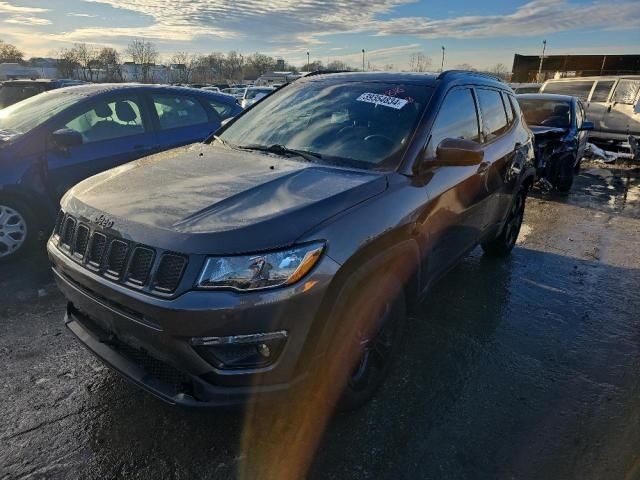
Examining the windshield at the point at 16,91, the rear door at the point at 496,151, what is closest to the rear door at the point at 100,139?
the rear door at the point at 496,151

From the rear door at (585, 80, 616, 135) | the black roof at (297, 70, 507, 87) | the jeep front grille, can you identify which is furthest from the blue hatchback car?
the rear door at (585, 80, 616, 135)

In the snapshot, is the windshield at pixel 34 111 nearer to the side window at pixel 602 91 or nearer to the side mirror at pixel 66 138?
the side mirror at pixel 66 138

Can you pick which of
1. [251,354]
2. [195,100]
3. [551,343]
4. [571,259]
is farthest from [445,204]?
[195,100]

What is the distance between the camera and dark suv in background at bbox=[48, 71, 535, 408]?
6.50 feet

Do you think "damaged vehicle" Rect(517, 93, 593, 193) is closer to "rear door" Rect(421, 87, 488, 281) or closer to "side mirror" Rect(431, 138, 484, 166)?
"rear door" Rect(421, 87, 488, 281)

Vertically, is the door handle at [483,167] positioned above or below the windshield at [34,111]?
below

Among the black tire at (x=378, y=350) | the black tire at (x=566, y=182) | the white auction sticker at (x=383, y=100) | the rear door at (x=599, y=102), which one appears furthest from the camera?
the rear door at (x=599, y=102)

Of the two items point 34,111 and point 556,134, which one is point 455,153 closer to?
point 34,111

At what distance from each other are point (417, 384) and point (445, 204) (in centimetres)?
119

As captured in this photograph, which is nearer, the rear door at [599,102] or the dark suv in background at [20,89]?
the dark suv in background at [20,89]

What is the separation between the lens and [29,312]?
12.1 ft

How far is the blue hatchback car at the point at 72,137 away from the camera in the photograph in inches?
178

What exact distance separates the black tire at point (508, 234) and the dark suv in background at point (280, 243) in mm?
1749

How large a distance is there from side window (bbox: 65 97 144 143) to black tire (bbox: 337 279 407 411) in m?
3.96
